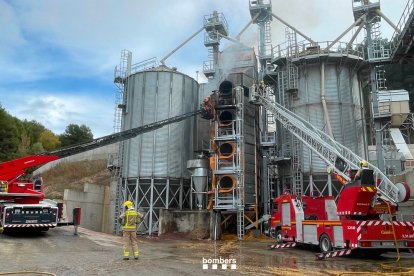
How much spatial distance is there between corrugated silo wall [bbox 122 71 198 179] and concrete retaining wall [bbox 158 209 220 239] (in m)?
4.25

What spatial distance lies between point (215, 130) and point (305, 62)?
27.1ft

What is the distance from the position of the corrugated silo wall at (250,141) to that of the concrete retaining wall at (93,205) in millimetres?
15610

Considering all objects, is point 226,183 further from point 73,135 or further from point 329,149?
point 73,135

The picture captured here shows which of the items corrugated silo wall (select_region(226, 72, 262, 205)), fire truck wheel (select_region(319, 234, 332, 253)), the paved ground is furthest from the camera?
corrugated silo wall (select_region(226, 72, 262, 205))

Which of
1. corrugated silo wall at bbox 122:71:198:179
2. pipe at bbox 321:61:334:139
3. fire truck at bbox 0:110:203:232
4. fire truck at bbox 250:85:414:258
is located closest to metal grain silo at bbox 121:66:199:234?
corrugated silo wall at bbox 122:71:198:179

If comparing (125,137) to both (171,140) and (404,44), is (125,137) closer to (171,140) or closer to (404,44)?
(171,140)

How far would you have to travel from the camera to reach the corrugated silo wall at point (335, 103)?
26.4 metres

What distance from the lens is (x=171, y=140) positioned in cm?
2859

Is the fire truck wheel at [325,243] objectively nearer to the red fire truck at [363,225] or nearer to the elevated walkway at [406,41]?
the red fire truck at [363,225]

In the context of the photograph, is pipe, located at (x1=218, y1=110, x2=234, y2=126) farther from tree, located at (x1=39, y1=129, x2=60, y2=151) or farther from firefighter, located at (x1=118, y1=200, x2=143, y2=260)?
tree, located at (x1=39, y1=129, x2=60, y2=151)

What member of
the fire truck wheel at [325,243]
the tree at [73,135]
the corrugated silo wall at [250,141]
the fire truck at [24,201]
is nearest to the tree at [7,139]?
the tree at [73,135]

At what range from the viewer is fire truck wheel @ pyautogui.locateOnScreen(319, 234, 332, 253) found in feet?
49.1

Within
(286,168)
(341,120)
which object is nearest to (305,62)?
(341,120)

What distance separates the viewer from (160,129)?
28422 millimetres
